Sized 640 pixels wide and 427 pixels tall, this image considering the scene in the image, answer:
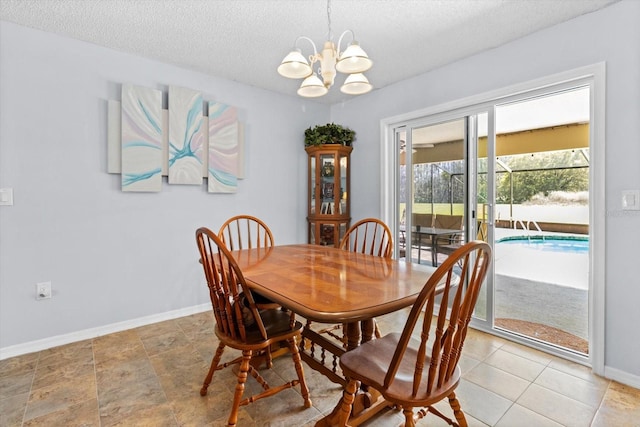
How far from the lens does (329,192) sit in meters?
3.81

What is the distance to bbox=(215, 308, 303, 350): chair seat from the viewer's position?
60.1 inches

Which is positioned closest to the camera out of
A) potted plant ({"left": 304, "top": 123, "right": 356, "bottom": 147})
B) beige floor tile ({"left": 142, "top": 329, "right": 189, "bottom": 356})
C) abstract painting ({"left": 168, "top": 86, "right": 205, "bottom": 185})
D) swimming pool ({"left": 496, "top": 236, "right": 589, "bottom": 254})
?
beige floor tile ({"left": 142, "top": 329, "right": 189, "bottom": 356})

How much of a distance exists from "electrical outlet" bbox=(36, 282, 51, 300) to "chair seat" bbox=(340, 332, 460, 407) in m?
2.47

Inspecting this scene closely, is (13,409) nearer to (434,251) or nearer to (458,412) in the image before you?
Result: (458,412)

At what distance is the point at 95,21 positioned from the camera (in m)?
2.24

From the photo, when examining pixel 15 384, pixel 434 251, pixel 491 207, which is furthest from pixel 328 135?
pixel 15 384

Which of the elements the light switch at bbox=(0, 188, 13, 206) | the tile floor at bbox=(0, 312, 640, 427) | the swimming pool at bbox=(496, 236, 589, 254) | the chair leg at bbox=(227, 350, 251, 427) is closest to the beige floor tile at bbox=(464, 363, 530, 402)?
the tile floor at bbox=(0, 312, 640, 427)

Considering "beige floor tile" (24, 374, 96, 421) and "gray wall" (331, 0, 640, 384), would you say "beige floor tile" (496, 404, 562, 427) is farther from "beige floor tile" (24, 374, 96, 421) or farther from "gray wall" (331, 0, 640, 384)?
"beige floor tile" (24, 374, 96, 421)

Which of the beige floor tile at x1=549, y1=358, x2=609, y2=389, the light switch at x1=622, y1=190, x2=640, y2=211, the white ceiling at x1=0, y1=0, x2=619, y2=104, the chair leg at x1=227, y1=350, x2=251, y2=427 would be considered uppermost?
the white ceiling at x1=0, y1=0, x2=619, y2=104

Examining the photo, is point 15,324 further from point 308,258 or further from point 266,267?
point 308,258

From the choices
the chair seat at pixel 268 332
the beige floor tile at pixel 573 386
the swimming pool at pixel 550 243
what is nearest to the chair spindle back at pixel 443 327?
the chair seat at pixel 268 332

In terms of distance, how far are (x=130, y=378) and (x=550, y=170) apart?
7.66m

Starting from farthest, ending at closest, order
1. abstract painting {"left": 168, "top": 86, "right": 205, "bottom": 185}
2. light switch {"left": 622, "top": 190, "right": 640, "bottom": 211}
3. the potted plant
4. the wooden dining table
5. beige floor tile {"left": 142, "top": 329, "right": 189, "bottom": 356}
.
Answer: the potted plant, abstract painting {"left": 168, "top": 86, "right": 205, "bottom": 185}, beige floor tile {"left": 142, "top": 329, "right": 189, "bottom": 356}, light switch {"left": 622, "top": 190, "right": 640, "bottom": 211}, the wooden dining table

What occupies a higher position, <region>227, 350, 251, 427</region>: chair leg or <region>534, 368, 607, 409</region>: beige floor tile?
<region>227, 350, 251, 427</region>: chair leg
